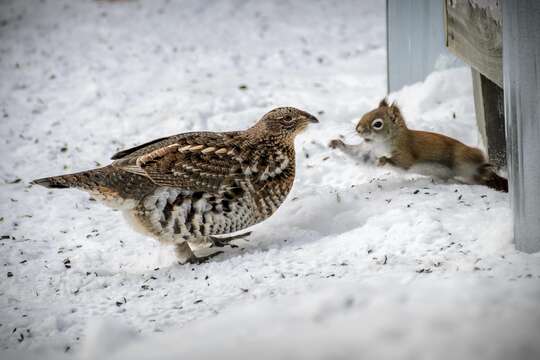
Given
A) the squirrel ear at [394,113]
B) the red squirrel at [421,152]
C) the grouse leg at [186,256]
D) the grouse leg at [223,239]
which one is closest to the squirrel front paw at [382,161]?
the red squirrel at [421,152]

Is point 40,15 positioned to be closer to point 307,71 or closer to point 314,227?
point 307,71

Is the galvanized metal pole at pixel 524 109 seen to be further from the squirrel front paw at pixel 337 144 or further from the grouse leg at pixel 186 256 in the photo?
the grouse leg at pixel 186 256

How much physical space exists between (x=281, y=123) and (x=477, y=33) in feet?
5.29

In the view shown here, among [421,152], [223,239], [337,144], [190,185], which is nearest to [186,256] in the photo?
[223,239]

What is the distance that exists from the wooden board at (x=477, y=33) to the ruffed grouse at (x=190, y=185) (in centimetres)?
166

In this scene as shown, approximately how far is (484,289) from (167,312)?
1.85m

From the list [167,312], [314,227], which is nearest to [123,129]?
[314,227]

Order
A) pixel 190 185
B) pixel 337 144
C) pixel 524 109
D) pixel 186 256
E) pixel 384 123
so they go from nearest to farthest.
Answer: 1. pixel 524 109
2. pixel 190 185
3. pixel 186 256
4. pixel 384 123
5. pixel 337 144

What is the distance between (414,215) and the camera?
15.2 ft

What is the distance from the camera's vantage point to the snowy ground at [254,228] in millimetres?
2682

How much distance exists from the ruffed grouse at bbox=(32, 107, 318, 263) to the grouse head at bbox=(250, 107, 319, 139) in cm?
15

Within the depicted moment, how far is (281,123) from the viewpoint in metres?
4.90

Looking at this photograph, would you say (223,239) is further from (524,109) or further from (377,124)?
(524,109)

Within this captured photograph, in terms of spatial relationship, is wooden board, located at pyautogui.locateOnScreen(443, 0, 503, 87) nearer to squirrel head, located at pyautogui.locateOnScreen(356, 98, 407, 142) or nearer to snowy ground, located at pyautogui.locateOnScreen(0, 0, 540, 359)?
squirrel head, located at pyautogui.locateOnScreen(356, 98, 407, 142)
